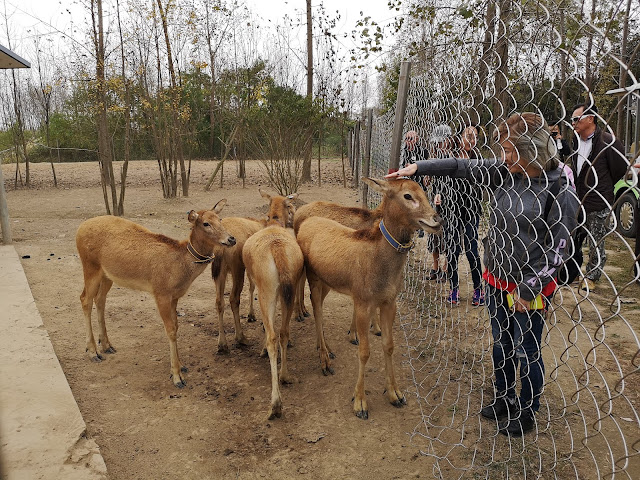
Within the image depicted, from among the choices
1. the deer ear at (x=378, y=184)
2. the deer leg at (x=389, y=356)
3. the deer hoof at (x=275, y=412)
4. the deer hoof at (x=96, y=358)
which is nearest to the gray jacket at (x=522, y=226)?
the deer ear at (x=378, y=184)

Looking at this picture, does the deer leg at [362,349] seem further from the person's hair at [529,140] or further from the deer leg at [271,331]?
the person's hair at [529,140]

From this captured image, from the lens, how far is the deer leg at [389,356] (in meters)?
4.09

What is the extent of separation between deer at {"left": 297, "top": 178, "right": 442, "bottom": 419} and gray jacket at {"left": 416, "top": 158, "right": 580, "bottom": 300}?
52 cm

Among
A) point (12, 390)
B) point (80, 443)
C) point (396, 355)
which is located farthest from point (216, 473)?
point (396, 355)

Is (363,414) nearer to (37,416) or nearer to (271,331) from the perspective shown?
(271,331)

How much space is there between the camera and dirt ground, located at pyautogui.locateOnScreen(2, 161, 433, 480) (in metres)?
3.38

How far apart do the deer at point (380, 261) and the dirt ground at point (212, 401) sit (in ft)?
1.28

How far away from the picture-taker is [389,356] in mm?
4137

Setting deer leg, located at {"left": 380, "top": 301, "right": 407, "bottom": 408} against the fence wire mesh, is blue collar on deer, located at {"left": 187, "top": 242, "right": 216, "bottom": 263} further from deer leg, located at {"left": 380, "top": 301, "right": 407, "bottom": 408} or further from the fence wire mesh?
the fence wire mesh

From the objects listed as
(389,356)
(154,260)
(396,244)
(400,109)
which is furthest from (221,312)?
(400,109)

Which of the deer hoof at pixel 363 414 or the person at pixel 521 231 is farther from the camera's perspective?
the deer hoof at pixel 363 414

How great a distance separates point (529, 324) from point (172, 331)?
3189mm

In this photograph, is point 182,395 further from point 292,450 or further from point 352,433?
point 352,433

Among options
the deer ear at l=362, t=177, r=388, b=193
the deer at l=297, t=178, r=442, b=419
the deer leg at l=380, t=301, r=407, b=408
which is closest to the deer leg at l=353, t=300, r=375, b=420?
the deer at l=297, t=178, r=442, b=419
